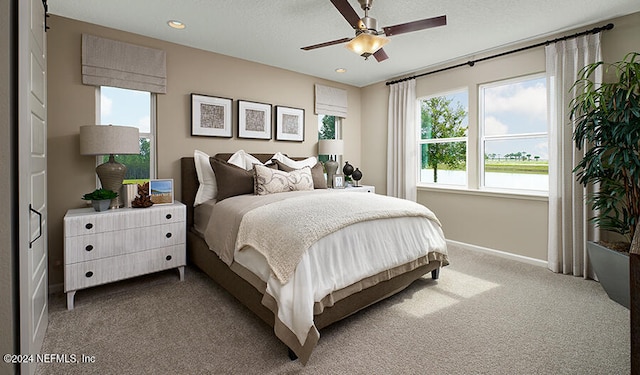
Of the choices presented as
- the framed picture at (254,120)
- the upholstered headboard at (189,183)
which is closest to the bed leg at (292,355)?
the upholstered headboard at (189,183)

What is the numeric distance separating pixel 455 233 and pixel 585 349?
2.43m

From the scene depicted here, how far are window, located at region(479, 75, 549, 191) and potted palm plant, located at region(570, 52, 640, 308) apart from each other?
0.57 m

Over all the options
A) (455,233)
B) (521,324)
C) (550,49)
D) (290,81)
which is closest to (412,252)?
(521,324)

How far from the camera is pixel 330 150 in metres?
4.66

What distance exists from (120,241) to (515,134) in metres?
4.43

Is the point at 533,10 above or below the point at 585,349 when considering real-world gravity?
above

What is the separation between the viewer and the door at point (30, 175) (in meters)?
1.49

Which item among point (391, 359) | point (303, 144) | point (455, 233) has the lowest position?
point (391, 359)

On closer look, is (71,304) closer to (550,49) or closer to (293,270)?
(293,270)

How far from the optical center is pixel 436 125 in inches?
180

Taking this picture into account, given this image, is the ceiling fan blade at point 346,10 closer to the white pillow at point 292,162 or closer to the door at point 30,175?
the door at point 30,175

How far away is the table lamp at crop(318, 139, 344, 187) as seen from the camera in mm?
4664

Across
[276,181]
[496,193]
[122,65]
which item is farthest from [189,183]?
[496,193]

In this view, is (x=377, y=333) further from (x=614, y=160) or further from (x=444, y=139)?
(x=444, y=139)
